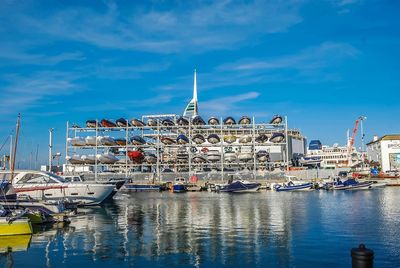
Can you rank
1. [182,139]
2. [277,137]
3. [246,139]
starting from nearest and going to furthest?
[182,139] < [277,137] < [246,139]

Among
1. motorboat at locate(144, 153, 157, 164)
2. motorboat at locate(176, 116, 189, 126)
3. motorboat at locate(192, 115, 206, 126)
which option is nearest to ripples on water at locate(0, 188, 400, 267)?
motorboat at locate(144, 153, 157, 164)

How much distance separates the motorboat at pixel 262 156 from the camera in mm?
106812

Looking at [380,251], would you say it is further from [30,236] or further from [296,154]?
[296,154]

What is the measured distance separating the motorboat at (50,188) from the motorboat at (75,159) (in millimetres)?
65141

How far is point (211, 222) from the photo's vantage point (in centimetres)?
3269

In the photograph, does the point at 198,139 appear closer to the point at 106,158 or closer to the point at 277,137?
the point at 277,137

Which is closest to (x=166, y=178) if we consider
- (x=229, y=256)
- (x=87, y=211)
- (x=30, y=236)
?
(x=87, y=211)

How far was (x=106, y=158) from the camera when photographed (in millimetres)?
107812

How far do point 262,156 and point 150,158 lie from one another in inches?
1173

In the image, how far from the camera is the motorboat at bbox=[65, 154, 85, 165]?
110 meters

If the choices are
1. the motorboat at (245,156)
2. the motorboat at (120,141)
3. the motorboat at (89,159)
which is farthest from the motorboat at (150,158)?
the motorboat at (245,156)

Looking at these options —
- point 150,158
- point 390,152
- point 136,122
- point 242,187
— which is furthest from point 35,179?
point 390,152

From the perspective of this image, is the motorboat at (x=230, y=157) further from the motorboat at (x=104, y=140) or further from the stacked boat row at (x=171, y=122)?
the motorboat at (x=104, y=140)

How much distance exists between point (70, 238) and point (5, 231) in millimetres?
4024
